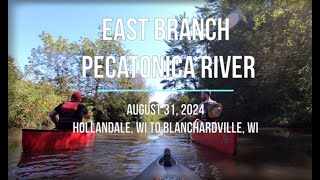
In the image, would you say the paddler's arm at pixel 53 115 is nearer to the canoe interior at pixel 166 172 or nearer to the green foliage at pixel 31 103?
the green foliage at pixel 31 103

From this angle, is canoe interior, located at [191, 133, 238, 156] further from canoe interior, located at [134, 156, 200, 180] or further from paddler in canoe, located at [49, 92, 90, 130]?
paddler in canoe, located at [49, 92, 90, 130]

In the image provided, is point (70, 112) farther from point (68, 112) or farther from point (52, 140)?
point (52, 140)

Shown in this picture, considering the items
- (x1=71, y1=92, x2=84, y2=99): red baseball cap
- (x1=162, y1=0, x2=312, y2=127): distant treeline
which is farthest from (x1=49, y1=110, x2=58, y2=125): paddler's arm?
(x1=162, y1=0, x2=312, y2=127): distant treeline

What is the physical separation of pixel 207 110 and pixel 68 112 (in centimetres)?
159

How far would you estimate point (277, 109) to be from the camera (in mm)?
4117

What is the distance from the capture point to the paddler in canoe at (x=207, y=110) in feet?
12.7

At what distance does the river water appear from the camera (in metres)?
3.95

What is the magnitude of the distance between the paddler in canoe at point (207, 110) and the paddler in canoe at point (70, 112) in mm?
1122

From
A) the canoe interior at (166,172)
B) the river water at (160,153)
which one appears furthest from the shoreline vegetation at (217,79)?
the canoe interior at (166,172)

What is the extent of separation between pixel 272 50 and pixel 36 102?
2745mm

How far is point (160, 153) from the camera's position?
404 cm

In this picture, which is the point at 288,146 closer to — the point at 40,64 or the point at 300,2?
the point at 300,2
